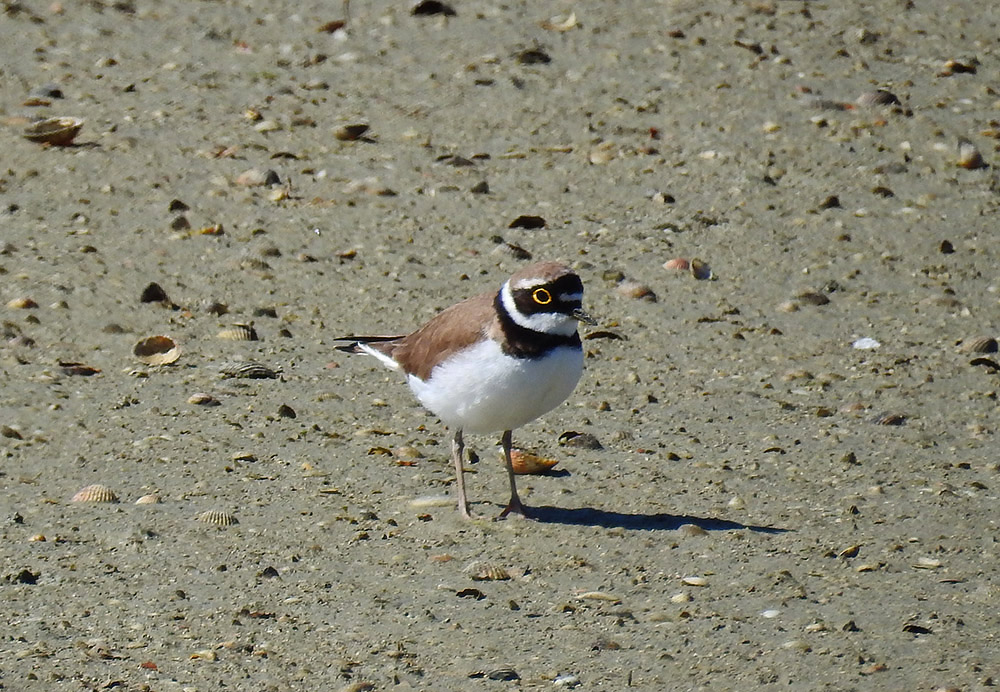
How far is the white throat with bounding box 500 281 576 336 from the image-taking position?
5492 mm

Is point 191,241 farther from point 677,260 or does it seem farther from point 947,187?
point 947,187

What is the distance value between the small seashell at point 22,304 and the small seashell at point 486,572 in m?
3.24

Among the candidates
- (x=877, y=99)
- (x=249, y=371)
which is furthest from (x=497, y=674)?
(x=877, y=99)

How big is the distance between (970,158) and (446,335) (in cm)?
479

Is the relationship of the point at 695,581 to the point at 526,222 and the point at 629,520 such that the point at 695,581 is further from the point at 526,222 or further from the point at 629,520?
the point at 526,222

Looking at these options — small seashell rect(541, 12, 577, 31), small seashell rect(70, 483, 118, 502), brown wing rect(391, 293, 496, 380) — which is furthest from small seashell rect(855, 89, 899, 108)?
small seashell rect(70, 483, 118, 502)

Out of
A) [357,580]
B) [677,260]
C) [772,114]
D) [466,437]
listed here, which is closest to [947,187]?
[772,114]

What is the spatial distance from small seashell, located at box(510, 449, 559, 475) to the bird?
1.54ft

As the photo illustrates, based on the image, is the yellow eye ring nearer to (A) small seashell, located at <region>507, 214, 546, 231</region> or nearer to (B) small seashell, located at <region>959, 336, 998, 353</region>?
(B) small seashell, located at <region>959, 336, 998, 353</region>

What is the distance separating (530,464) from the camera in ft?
20.8

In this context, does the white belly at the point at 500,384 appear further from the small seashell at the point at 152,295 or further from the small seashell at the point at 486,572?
the small seashell at the point at 152,295

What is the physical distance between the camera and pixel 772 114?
9914mm

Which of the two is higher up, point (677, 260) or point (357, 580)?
point (357, 580)

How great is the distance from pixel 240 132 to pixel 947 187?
4.37 m
